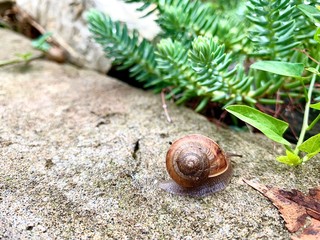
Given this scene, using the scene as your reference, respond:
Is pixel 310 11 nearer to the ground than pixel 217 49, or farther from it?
farther from it

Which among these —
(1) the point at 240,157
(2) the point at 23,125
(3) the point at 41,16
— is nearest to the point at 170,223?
(1) the point at 240,157

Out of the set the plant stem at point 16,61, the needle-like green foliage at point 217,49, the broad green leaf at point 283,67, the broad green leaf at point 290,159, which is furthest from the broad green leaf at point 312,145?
the plant stem at point 16,61

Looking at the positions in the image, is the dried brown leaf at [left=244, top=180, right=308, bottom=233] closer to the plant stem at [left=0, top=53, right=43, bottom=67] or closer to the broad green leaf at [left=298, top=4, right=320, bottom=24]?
the broad green leaf at [left=298, top=4, right=320, bottom=24]

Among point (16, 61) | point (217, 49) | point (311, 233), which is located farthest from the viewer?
point (16, 61)

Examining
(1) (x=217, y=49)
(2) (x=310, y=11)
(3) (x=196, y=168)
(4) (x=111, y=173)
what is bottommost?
(4) (x=111, y=173)

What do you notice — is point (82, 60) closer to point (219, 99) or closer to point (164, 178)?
point (219, 99)

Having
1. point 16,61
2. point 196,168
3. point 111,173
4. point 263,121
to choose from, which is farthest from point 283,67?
point 16,61

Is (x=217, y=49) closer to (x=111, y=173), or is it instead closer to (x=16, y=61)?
(x=111, y=173)
